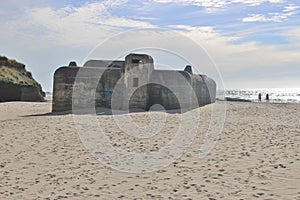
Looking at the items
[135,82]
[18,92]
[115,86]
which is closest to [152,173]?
[115,86]

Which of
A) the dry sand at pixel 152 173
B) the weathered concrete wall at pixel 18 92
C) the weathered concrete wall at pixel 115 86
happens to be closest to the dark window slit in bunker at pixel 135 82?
the weathered concrete wall at pixel 115 86

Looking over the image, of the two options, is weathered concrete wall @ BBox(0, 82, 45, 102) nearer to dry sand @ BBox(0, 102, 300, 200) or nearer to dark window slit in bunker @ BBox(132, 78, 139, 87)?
dark window slit in bunker @ BBox(132, 78, 139, 87)

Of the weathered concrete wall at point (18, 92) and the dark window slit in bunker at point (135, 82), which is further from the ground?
the dark window slit in bunker at point (135, 82)

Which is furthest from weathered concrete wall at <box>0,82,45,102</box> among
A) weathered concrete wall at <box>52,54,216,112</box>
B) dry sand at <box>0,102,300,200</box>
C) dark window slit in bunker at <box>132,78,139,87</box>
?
dry sand at <box>0,102,300,200</box>

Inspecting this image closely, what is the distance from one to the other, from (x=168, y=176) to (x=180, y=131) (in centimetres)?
602

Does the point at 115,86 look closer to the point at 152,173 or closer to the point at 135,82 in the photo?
the point at 135,82

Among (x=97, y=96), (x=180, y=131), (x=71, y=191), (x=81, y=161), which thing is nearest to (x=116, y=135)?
(x=180, y=131)

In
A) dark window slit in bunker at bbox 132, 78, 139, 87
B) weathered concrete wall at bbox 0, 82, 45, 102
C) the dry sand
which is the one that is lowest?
the dry sand

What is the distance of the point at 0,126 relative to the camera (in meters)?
13.5

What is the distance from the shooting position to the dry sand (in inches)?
240

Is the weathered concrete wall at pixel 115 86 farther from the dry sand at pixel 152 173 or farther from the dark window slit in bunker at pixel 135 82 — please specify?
the dry sand at pixel 152 173

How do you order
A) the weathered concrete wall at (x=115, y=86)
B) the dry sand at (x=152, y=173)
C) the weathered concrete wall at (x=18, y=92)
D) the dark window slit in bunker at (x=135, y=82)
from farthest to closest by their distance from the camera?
the weathered concrete wall at (x=18, y=92), the dark window slit in bunker at (x=135, y=82), the weathered concrete wall at (x=115, y=86), the dry sand at (x=152, y=173)

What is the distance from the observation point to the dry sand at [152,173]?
609cm

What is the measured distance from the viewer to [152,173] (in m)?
7.46
